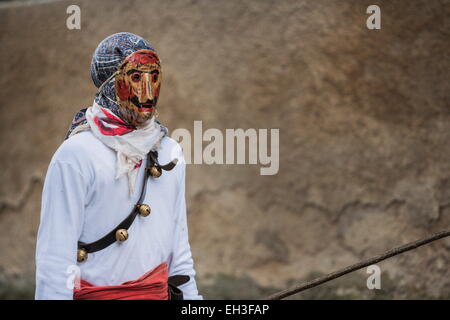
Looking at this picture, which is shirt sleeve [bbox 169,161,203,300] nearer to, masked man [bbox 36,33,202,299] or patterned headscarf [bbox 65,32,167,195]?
masked man [bbox 36,33,202,299]

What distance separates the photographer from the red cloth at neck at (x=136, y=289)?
1.76 metres

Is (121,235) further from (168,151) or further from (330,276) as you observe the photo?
(330,276)

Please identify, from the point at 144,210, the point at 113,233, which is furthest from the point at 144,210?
the point at 113,233

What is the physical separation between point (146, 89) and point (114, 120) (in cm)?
12

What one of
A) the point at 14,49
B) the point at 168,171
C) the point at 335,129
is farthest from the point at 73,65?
the point at 168,171

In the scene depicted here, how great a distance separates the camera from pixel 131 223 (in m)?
1.82

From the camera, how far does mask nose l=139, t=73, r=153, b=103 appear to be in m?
1.82

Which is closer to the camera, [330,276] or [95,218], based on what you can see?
[95,218]

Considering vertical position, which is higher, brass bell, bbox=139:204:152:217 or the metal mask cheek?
the metal mask cheek

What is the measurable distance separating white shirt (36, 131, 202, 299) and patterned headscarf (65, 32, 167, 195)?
26mm

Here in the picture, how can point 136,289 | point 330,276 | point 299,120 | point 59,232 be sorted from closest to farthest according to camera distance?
point 59,232 → point 136,289 → point 330,276 → point 299,120

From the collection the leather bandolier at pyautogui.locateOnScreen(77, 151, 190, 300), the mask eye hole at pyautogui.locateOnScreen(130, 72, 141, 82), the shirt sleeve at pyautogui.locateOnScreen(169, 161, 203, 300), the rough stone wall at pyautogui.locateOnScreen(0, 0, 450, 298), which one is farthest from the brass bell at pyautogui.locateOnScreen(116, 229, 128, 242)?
the rough stone wall at pyautogui.locateOnScreen(0, 0, 450, 298)

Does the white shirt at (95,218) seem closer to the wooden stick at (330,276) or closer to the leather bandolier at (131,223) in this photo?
the leather bandolier at (131,223)

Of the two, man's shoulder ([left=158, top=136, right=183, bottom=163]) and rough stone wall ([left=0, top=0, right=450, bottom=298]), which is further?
rough stone wall ([left=0, top=0, right=450, bottom=298])
